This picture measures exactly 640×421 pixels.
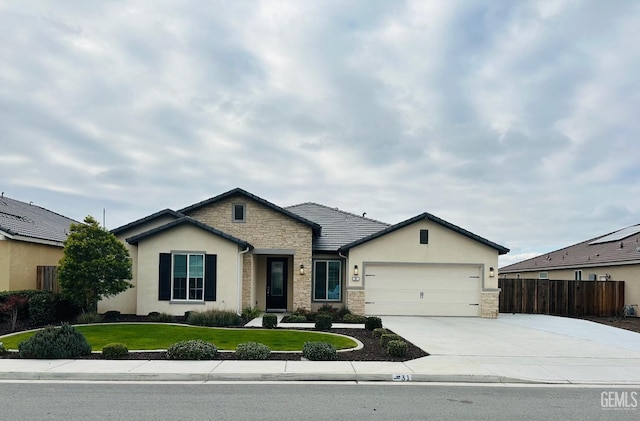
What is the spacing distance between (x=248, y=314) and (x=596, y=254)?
19.9m

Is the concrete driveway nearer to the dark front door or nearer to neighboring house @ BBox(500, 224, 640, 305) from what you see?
the dark front door

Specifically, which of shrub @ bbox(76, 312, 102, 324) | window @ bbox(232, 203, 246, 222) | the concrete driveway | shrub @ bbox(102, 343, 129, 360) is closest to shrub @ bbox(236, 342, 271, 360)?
shrub @ bbox(102, 343, 129, 360)

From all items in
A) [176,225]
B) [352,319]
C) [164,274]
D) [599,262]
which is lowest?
[352,319]

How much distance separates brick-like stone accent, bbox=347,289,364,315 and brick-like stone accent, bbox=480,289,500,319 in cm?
505

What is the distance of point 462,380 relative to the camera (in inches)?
345

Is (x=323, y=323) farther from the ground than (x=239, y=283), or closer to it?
closer to it

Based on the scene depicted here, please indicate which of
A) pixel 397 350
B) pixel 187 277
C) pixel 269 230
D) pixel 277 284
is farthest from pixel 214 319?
pixel 397 350

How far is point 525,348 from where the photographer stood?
12.1m

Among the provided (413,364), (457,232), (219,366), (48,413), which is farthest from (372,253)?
(48,413)

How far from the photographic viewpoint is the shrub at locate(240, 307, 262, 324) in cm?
1736

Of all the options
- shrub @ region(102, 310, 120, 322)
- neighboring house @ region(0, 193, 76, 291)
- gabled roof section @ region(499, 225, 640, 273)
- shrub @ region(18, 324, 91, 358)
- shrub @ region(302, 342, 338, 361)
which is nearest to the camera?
shrub @ region(18, 324, 91, 358)

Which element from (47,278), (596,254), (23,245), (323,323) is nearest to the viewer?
(323,323)

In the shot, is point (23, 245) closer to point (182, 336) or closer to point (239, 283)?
point (239, 283)

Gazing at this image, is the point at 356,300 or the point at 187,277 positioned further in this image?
the point at 356,300
